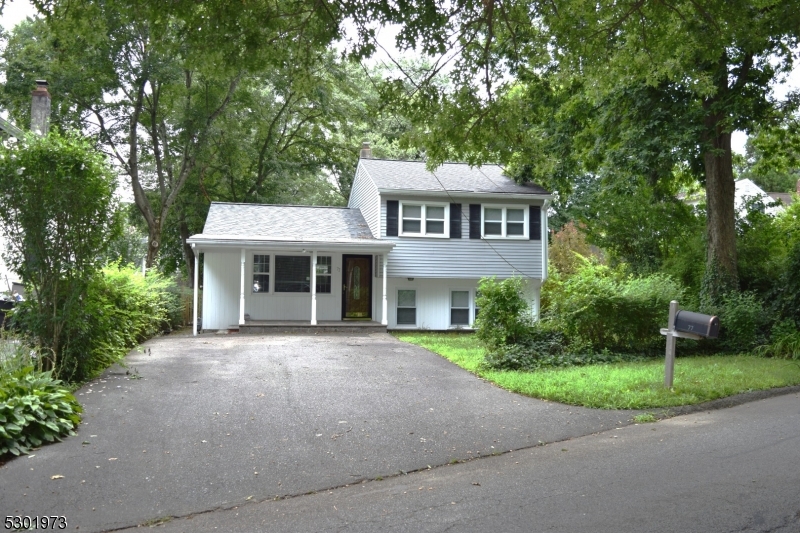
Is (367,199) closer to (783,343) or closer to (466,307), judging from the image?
(466,307)

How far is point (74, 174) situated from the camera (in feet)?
31.0

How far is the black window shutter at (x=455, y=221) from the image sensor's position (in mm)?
22703

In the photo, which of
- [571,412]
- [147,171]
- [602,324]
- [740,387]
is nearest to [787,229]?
[602,324]

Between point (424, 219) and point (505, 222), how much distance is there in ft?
9.33

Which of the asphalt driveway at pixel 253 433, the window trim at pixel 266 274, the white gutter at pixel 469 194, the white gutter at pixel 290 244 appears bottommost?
the asphalt driveway at pixel 253 433

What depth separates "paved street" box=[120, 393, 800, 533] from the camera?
187 inches

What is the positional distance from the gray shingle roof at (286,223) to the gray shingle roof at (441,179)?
6.00 feet

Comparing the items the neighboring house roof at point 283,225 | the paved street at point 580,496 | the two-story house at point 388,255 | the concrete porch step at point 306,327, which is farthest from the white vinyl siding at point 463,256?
the paved street at point 580,496

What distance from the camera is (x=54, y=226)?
9.46 m

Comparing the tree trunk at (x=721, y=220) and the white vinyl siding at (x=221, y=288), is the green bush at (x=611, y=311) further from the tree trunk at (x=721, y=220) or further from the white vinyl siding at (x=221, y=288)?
the white vinyl siding at (x=221, y=288)

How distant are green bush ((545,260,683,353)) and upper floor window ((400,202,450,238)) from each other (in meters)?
8.56

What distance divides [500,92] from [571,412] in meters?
4.27

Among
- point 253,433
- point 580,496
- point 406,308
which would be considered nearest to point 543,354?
point 253,433

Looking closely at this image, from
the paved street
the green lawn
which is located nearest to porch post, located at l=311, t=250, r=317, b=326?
the green lawn
